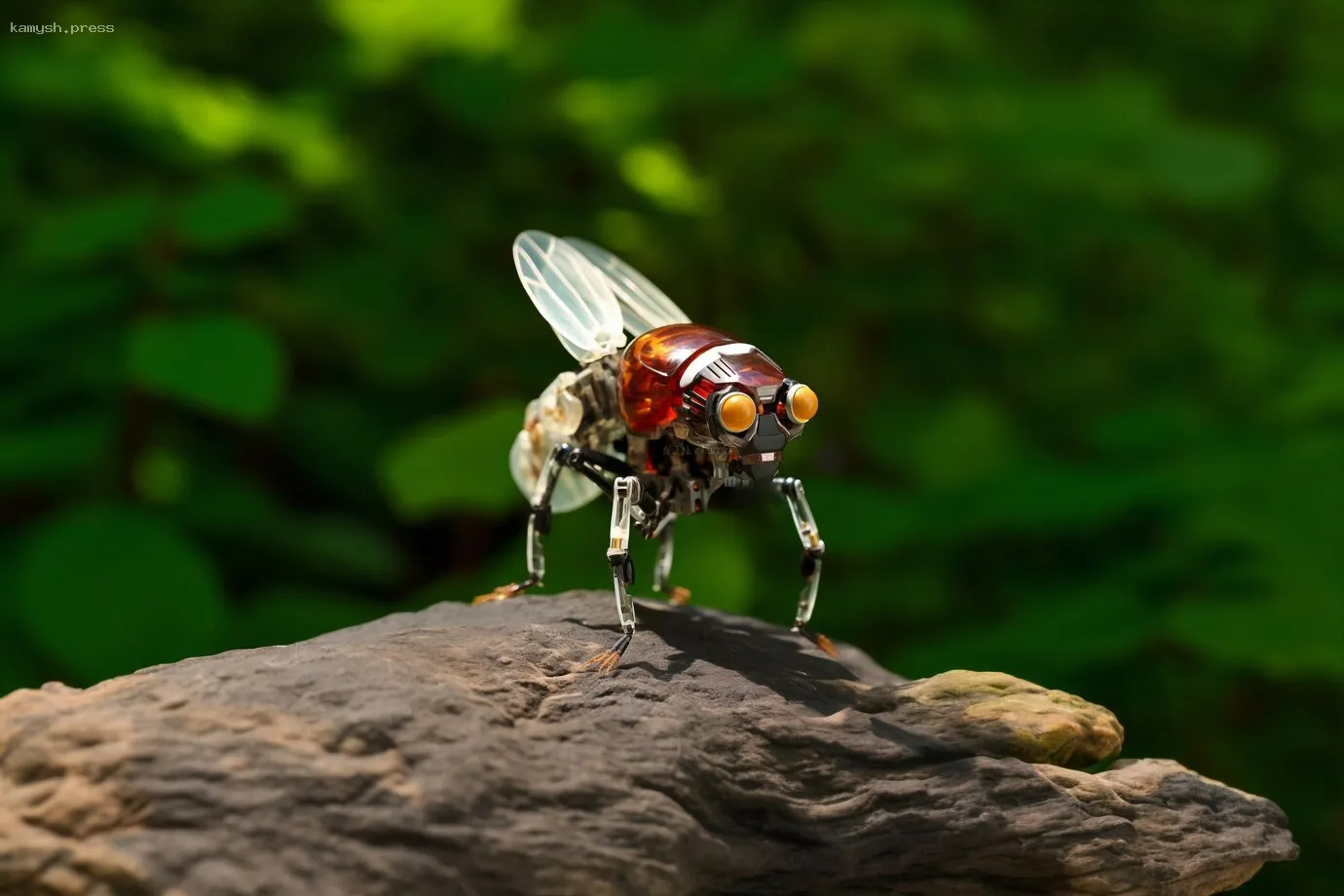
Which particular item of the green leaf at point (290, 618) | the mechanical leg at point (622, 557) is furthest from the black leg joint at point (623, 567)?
the green leaf at point (290, 618)

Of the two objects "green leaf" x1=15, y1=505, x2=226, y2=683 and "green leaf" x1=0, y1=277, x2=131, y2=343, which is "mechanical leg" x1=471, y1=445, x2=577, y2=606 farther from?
"green leaf" x1=0, y1=277, x2=131, y2=343

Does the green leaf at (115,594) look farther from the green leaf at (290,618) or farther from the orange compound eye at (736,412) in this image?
the orange compound eye at (736,412)

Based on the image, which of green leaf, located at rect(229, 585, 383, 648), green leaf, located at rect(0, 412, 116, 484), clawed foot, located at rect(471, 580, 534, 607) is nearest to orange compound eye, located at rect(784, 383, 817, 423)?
clawed foot, located at rect(471, 580, 534, 607)

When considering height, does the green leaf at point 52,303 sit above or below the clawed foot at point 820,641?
above

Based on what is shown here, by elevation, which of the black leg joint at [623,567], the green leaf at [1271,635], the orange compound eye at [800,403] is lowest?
the green leaf at [1271,635]

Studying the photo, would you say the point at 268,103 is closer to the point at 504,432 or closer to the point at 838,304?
the point at 504,432

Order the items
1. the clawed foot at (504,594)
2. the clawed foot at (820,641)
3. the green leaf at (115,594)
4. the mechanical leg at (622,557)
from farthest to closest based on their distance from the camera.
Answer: the green leaf at (115,594) → the clawed foot at (504,594) → the clawed foot at (820,641) → the mechanical leg at (622,557)

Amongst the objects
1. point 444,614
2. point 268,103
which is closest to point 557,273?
point 444,614
